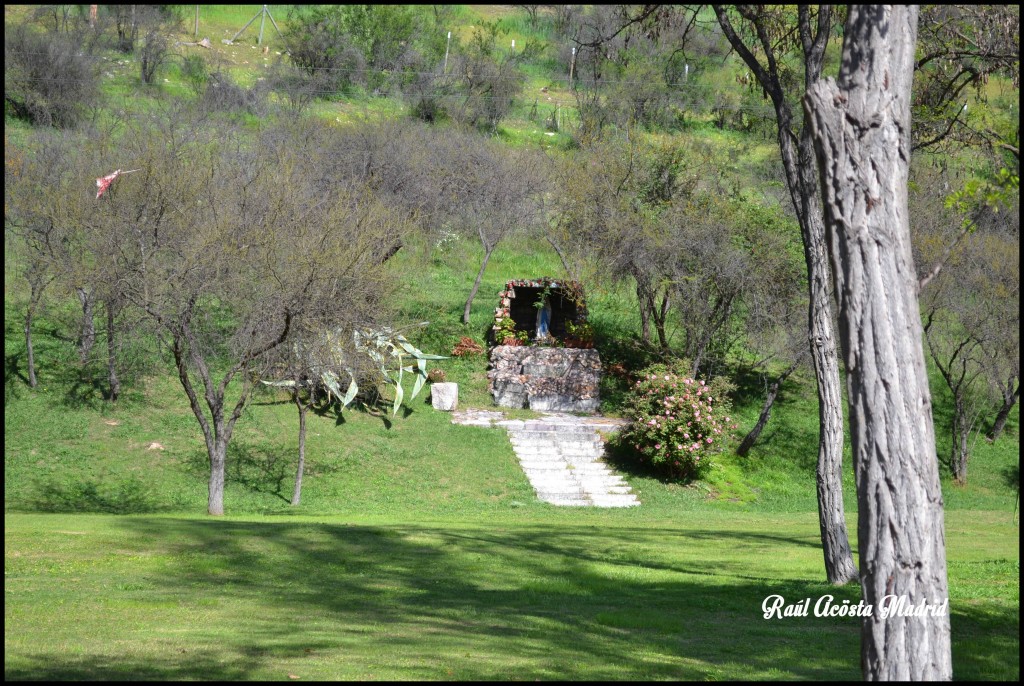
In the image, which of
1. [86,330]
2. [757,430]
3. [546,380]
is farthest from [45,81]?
[757,430]

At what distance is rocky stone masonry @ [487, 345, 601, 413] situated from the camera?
1004 inches

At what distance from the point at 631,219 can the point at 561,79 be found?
3064 centimetres

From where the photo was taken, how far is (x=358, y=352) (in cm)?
1905

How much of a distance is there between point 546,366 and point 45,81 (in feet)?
79.6

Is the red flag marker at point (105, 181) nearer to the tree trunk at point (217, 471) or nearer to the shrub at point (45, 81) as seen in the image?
the tree trunk at point (217, 471)

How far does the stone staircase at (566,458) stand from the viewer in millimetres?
20562

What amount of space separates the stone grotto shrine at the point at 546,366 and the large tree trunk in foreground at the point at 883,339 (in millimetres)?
20494

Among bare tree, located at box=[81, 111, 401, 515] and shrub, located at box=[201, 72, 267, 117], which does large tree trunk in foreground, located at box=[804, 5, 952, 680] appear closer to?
bare tree, located at box=[81, 111, 401, 515]

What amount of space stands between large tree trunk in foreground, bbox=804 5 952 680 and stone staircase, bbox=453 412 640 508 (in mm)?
15321

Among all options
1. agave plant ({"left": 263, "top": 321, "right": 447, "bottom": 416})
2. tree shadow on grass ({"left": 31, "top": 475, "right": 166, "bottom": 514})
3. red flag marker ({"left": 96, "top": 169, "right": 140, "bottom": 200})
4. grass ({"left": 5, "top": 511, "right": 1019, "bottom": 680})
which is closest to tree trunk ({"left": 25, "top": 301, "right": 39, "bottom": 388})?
red flag marker ({"left": 96, "top": 169, "right": 140, "bottom": 200})

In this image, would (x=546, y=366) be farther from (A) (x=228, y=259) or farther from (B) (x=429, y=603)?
(B) (x=429, y=603)

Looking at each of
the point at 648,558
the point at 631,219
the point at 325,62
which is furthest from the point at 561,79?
the point at 648,558

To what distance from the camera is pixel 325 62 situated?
48.0 m

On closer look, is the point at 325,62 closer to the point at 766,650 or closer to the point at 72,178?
the point at 72,178
